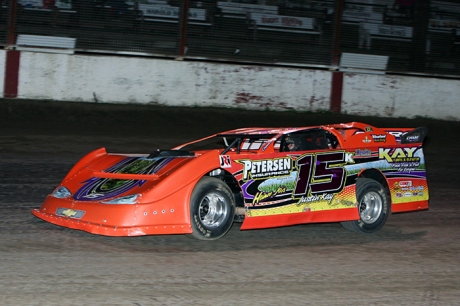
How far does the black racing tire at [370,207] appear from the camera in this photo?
23.4ft

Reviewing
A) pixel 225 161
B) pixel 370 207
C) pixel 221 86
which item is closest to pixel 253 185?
pixel 225 161

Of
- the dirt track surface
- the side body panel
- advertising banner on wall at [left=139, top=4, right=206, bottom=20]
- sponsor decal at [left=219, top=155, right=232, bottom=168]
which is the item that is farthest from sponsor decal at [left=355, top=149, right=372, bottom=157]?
advertising banner on wall at [left=139, top=4, right=206, bottom=20]

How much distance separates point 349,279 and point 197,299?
1.43m

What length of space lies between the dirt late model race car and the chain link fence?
873 centimetres

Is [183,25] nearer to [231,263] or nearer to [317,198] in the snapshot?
[317,198]

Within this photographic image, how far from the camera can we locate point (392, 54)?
17719 millimetres

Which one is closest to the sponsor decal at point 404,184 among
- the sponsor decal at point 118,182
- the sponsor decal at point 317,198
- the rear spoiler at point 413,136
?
the rear spoiler at point 413,136

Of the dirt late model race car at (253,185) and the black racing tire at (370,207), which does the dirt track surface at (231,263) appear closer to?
the black racing tire at (370,207)

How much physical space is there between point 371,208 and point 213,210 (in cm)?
204

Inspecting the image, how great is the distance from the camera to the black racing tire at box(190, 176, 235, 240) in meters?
6.03

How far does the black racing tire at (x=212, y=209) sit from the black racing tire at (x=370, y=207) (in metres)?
1.65

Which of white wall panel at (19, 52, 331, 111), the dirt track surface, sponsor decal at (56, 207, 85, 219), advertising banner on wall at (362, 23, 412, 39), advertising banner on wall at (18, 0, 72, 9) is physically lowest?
the dirt track surface

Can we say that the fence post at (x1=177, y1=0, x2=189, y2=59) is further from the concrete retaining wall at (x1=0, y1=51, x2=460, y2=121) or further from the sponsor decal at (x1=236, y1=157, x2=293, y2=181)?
the sponsor decal at (x1=236, y1=157, x2=293, y2=181)

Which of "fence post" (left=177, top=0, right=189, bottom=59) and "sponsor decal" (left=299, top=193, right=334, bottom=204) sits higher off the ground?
"fence post" (left=177, top=0, right=189, bottom=59)
